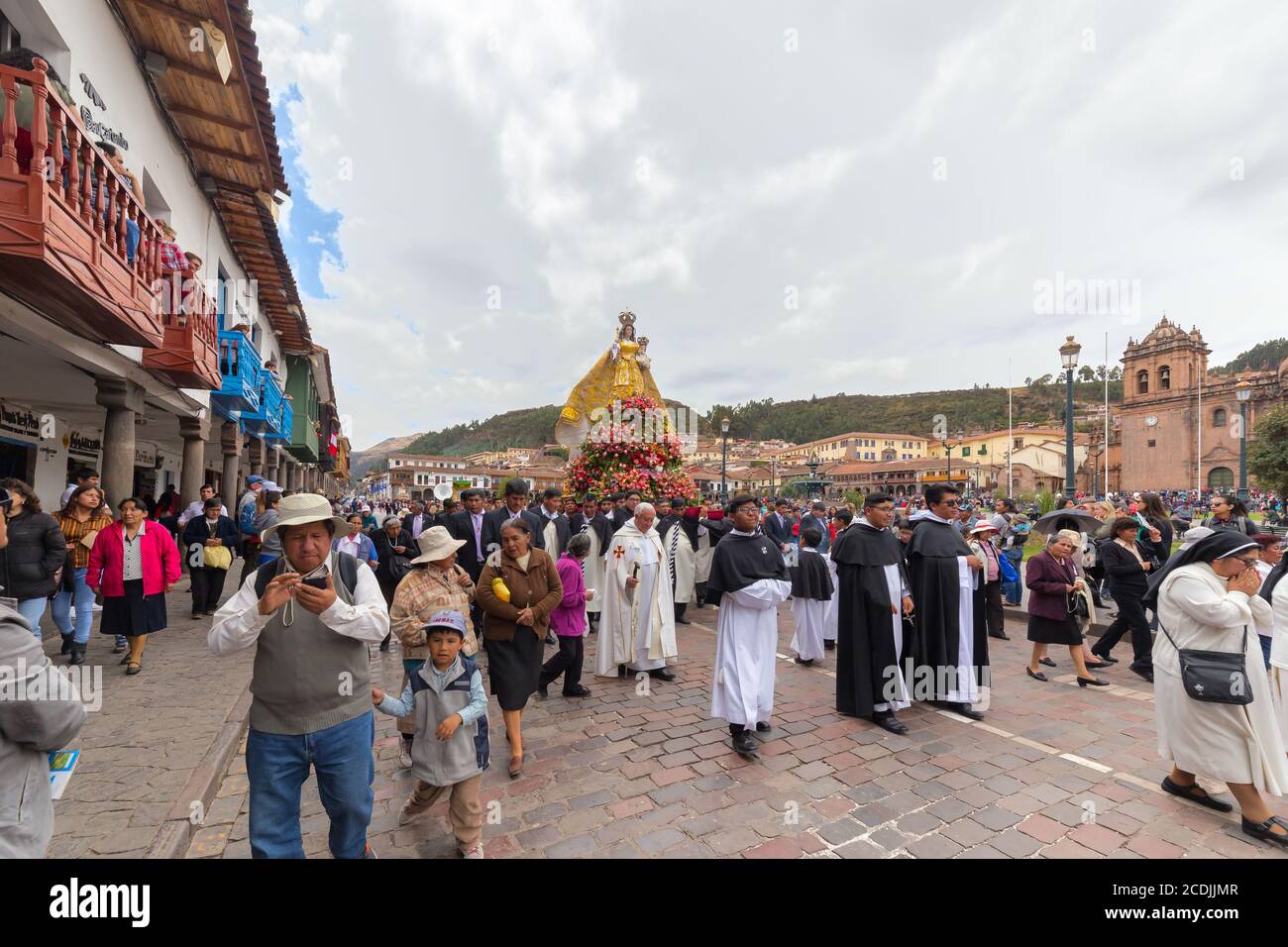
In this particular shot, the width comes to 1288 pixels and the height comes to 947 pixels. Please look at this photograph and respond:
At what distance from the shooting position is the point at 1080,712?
5.11 m

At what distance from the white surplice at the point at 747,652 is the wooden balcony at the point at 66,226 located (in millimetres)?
5540

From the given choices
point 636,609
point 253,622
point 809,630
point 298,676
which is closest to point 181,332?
point 636,609

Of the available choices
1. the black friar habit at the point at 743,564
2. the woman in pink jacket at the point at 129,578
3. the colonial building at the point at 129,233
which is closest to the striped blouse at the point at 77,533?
the woman in pink jacket at the point at 129,578

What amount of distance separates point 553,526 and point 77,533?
507 cm

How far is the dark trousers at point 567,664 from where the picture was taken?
5.29 metres

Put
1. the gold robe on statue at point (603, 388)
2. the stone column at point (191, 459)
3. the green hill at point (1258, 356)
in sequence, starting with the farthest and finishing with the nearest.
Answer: the green hill at point (1258, 356), the gold robe on statue at point (603, 388), the stone column at point (191, 459)

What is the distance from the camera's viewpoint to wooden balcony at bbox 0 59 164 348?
3.85 m

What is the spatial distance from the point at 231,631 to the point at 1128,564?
804 centimetres

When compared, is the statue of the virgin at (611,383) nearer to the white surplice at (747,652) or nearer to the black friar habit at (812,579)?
the black friar habit at (812,579)

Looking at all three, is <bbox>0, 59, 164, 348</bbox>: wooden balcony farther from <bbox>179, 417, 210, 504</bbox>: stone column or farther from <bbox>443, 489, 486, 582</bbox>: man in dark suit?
<bbox>179, 417, 210, 504</bbox>: stone column

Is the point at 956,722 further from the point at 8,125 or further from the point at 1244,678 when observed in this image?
the point at 8,125

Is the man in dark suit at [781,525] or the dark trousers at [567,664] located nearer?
the dark trousers at [567,664]

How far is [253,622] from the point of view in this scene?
233 centimetres
